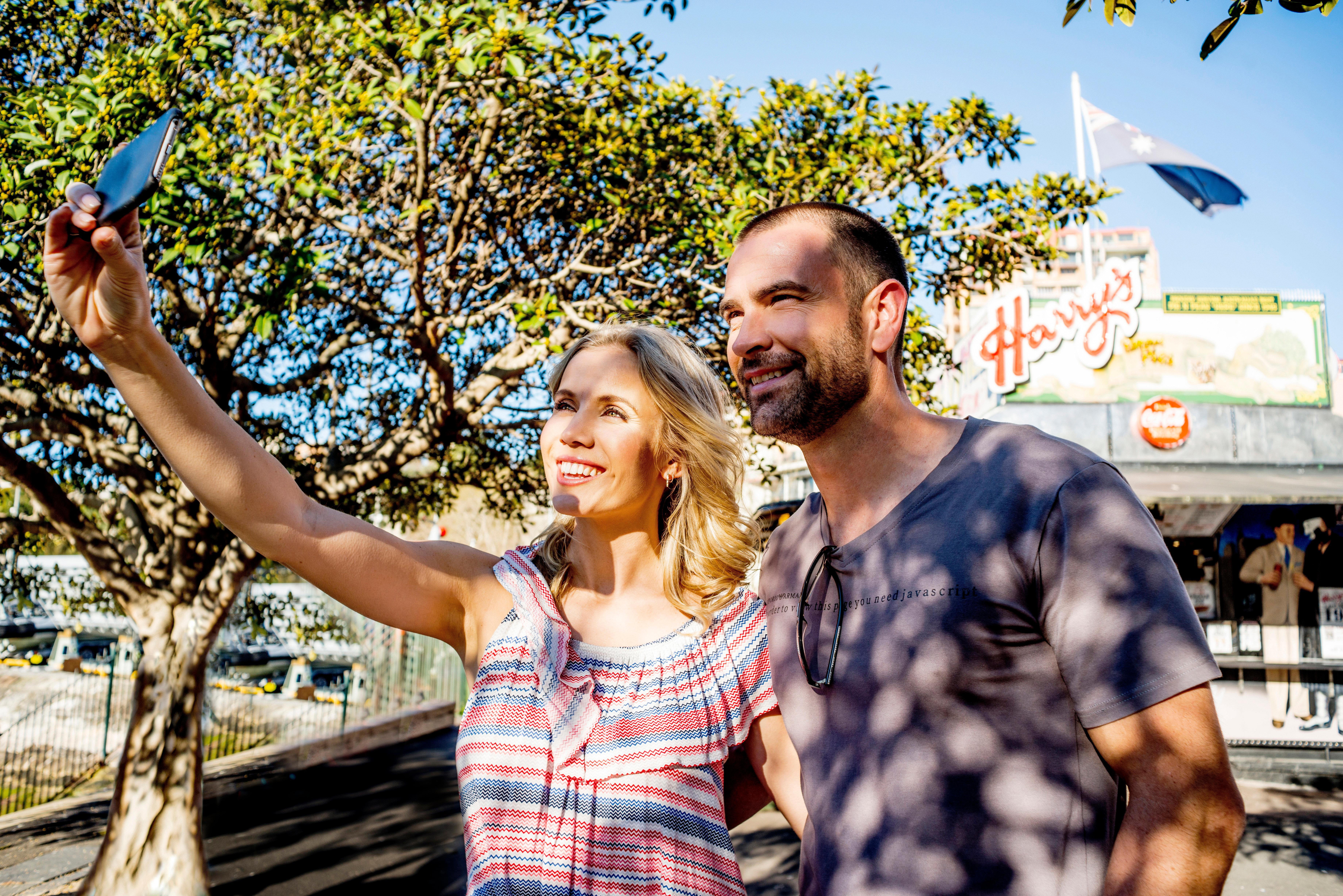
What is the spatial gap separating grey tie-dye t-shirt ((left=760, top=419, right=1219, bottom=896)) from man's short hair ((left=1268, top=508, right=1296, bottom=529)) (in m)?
12.3

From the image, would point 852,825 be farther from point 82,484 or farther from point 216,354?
point 82,484

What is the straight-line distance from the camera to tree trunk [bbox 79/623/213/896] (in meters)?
6.54

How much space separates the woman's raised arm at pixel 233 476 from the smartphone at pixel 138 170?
26 millimetres

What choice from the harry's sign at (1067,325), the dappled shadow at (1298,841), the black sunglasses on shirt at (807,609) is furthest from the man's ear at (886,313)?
the harry's sign at (1067,325)

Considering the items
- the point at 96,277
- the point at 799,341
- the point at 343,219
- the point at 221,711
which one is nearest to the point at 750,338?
the point at 799,341

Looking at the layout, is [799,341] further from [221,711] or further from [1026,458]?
[221,711]

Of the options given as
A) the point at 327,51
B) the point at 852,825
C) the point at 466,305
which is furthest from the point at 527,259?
the point at 852,825

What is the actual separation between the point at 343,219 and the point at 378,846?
6.11 meters

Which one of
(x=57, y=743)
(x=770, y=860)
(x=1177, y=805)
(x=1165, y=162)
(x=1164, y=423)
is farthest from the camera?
(x=1165, y=162)

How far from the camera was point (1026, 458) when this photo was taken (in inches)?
63.3

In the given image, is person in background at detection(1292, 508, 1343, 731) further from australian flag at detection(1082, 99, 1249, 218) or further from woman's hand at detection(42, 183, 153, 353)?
woman's hand at detection(42, 183, 153, 353)

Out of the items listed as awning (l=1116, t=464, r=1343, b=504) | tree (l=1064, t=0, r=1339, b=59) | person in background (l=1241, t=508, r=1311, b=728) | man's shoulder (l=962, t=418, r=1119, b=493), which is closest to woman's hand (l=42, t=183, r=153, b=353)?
man's shoulder (l=962, t=418, r=1119, b=493)

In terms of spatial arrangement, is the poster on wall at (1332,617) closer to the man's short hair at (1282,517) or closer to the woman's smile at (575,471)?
the man's short hair at (1282,517)

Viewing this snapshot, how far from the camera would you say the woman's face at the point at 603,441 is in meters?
2.35
